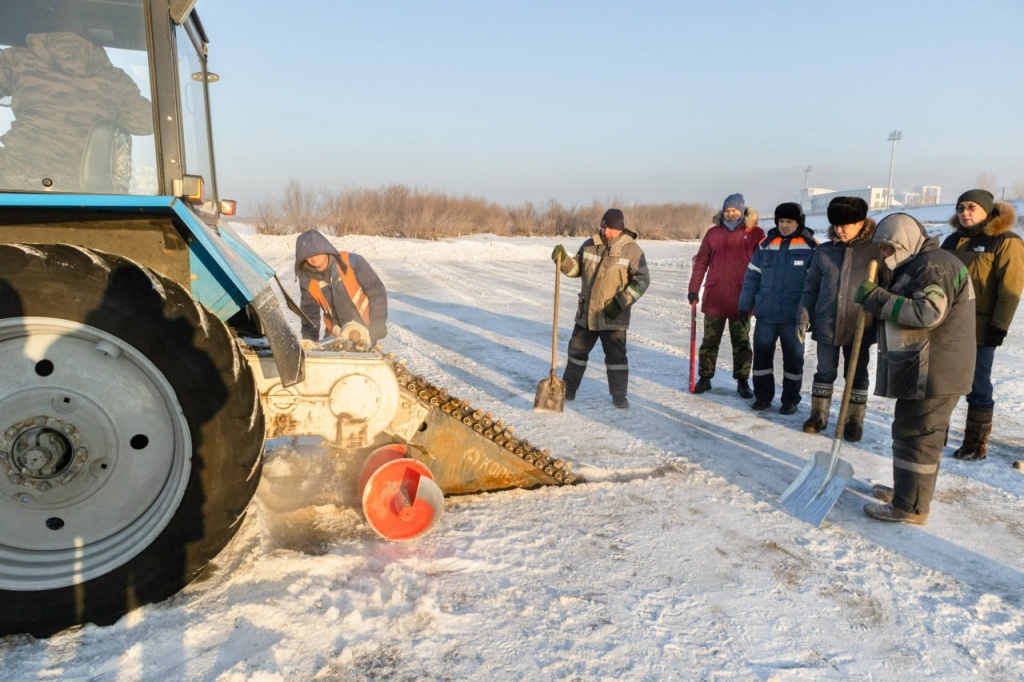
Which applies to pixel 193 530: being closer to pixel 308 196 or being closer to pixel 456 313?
pixel 456 313

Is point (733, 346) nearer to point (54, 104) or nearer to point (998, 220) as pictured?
point (998, 220)

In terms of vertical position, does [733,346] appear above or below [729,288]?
below

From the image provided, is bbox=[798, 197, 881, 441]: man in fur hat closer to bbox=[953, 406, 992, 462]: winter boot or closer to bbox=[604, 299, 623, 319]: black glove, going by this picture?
bbox=[953, 406, 992, 462]: winter boot

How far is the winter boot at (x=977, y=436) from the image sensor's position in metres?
4.50

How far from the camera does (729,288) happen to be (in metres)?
6.28

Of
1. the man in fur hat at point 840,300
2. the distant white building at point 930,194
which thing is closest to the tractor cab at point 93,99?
the man in fur hat at point 840,300

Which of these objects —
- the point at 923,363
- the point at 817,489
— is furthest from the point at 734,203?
the point at 817,489

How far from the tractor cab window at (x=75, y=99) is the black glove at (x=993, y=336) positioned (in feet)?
17.6

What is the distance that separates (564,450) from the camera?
15.0ft

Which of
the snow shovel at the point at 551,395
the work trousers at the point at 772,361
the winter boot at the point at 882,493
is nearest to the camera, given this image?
the winter boot at the point at 882,493

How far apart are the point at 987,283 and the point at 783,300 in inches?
58.2

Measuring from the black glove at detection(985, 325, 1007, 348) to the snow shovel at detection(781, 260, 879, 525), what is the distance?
4.43 ft

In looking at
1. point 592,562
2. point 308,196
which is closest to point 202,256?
point 592,562

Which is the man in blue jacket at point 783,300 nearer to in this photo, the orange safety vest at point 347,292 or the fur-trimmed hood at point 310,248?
the orange safety vest at point 347,292
